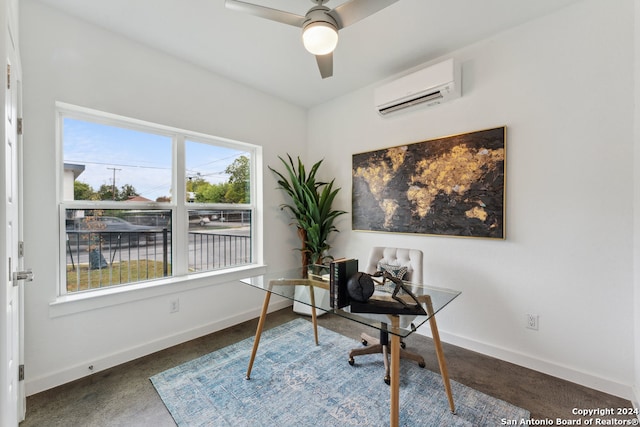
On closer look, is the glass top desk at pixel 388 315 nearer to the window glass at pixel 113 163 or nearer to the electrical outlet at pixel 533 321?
the electrical outlet at pixel 533 321

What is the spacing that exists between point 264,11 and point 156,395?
253 centimetres

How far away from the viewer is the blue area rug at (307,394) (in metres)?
1.61

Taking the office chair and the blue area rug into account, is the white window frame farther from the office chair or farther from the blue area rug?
the office chair

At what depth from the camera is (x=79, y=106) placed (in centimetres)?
204

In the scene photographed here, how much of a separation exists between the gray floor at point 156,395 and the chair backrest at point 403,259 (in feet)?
2.34

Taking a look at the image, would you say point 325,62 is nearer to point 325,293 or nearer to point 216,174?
point 325,293

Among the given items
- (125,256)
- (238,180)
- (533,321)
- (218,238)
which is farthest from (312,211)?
(533,321)

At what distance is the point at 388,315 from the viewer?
4.67 ft

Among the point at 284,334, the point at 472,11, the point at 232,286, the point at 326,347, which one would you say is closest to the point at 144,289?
the point at 232,286

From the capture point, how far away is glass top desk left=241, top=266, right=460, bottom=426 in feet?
4.22

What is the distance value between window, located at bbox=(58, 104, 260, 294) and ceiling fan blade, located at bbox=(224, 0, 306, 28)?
4.68ft

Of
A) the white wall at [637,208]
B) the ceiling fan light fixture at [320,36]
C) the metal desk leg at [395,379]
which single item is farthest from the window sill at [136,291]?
the white wall at [637,208]

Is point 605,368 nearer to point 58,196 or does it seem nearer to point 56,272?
point 56,272

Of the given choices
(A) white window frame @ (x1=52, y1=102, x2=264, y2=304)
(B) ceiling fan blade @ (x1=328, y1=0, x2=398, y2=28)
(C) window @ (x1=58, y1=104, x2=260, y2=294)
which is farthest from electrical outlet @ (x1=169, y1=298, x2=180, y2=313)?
(B) ceiling fan blade @ (x1=328, y1=0, x2=398, y2=28)
